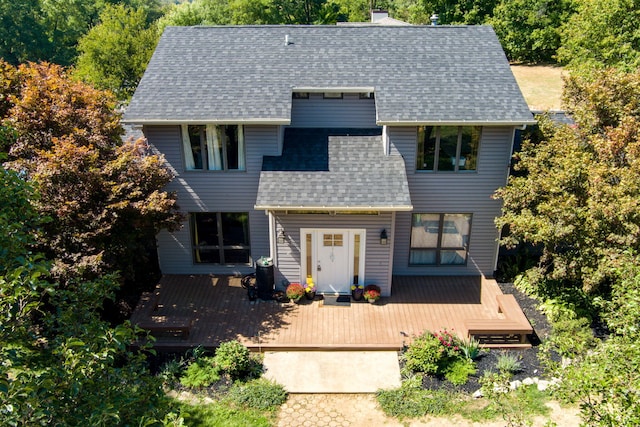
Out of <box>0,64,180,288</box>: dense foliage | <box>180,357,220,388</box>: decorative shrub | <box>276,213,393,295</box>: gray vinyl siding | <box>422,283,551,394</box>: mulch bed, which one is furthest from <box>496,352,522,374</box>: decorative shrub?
<box>0,64,180,288</box>: dense foliage

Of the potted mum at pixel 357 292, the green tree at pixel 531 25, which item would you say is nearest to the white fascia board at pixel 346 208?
the potted mum at pixel 357 292

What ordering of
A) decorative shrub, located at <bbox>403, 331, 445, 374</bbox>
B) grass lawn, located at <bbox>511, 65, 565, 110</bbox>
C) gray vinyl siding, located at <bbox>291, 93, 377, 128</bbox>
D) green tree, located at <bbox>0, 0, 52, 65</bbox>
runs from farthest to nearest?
green tree, located at <bbox>0, 0, 52, 65</bbox>
grass lawn, located at <bbox>511, 65, 565, 110</bbox>
gray vinyl siding, located at <bbox>291, 93, 377, 128</bbox>
decorative shrub, located at <bbox>403, 331, 445, 374</bbox>

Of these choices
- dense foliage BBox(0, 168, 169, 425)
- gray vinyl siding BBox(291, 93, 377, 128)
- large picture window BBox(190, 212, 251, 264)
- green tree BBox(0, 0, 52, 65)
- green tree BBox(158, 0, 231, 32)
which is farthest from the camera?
green tree BBox(158, 0, 231, 32)

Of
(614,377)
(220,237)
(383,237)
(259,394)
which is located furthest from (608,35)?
(259,394)

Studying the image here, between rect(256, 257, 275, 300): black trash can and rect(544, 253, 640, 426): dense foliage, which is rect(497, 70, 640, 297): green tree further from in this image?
rect(256, 257, 275, 300): black trash can

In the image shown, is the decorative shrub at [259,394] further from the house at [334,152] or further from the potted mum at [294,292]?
the house at [334,152]

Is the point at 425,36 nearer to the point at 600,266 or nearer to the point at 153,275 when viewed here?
the point at 600,266

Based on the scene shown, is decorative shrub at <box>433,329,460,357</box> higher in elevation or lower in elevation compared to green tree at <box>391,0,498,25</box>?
lower

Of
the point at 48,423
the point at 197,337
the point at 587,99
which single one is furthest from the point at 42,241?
the point at 587,99
